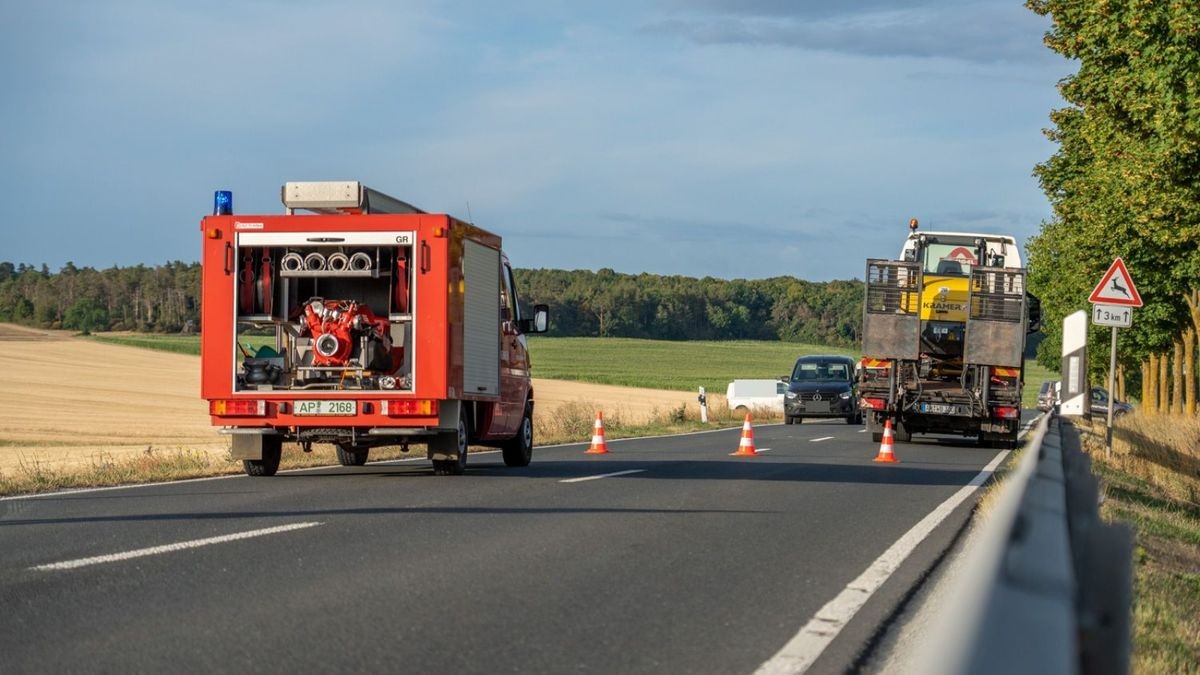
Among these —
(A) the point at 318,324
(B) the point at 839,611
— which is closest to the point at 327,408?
(A) the point at 318,324

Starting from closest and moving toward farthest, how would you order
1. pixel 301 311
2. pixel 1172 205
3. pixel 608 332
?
pixel 301 311 < pixel 1172 205 < pixel 608 332

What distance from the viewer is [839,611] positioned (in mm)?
7344

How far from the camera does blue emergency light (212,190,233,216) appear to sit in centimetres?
1530

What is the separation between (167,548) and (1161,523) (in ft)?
30.8

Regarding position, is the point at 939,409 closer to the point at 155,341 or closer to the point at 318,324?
the point at 318,324

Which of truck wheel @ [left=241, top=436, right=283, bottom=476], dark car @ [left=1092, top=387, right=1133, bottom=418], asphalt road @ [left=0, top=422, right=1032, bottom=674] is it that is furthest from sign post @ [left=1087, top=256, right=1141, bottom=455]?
dark car @ [left=1092, top=387, right=1133, bottom=418]

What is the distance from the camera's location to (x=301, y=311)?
51.9 ft

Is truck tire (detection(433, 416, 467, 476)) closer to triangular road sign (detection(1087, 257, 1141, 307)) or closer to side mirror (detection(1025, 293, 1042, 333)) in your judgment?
triangular road sign (detection(1087, 257, 1141, 307))

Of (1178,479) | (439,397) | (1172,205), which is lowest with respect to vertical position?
(1178,479)

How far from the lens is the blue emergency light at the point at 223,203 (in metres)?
15.3

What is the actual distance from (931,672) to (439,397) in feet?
41.8

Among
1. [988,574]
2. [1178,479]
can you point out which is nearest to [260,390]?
[988,574]

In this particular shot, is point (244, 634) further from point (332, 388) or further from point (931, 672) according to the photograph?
point (332, 388)

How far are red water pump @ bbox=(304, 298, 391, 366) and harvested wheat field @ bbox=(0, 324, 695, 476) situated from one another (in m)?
4.15
